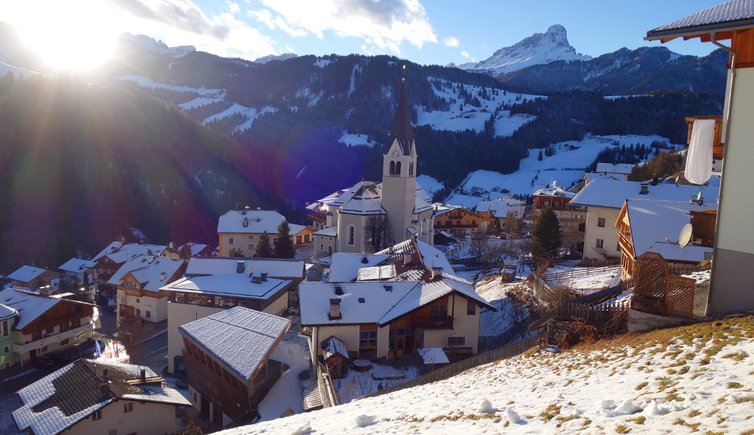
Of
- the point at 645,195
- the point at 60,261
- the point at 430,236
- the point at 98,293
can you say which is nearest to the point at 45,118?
the point at 60,261

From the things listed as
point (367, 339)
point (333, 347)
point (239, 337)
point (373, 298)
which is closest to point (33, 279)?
point (239, 337)

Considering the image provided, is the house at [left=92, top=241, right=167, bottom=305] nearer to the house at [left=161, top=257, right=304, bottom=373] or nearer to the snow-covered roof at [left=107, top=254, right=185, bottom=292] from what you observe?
→ the snow-covered roof at [left=107, top=254, right=185, bottom=292]

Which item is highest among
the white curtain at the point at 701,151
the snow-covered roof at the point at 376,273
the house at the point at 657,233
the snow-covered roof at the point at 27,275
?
the white curtain at the point at 701,151

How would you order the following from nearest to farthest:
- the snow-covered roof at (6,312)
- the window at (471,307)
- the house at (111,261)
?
the window at (471,307) < the snow-covered roof at (6,312) < the house at (111,261)

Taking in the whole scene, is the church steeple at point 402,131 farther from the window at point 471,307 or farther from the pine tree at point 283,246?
the window at point 471,307

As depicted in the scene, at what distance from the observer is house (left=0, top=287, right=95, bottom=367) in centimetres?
4084

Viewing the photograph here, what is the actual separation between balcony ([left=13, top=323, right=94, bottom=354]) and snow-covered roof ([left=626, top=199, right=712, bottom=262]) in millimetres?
44469

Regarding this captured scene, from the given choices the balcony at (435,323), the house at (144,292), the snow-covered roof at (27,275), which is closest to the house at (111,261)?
the snow-covered roof at (27,275)

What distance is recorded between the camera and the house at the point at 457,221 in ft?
289

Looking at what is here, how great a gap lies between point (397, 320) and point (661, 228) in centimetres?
1518

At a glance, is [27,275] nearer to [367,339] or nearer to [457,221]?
[367,339]

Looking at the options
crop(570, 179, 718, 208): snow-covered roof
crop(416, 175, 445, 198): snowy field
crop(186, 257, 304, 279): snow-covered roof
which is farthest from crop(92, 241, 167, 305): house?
crop(416, 175, 445, 198): snowy field

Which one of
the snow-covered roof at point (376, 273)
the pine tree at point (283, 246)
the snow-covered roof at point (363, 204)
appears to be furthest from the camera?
the snow-covered roof at point (363, 204)

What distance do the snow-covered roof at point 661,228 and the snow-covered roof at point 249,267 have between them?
2789 cm
